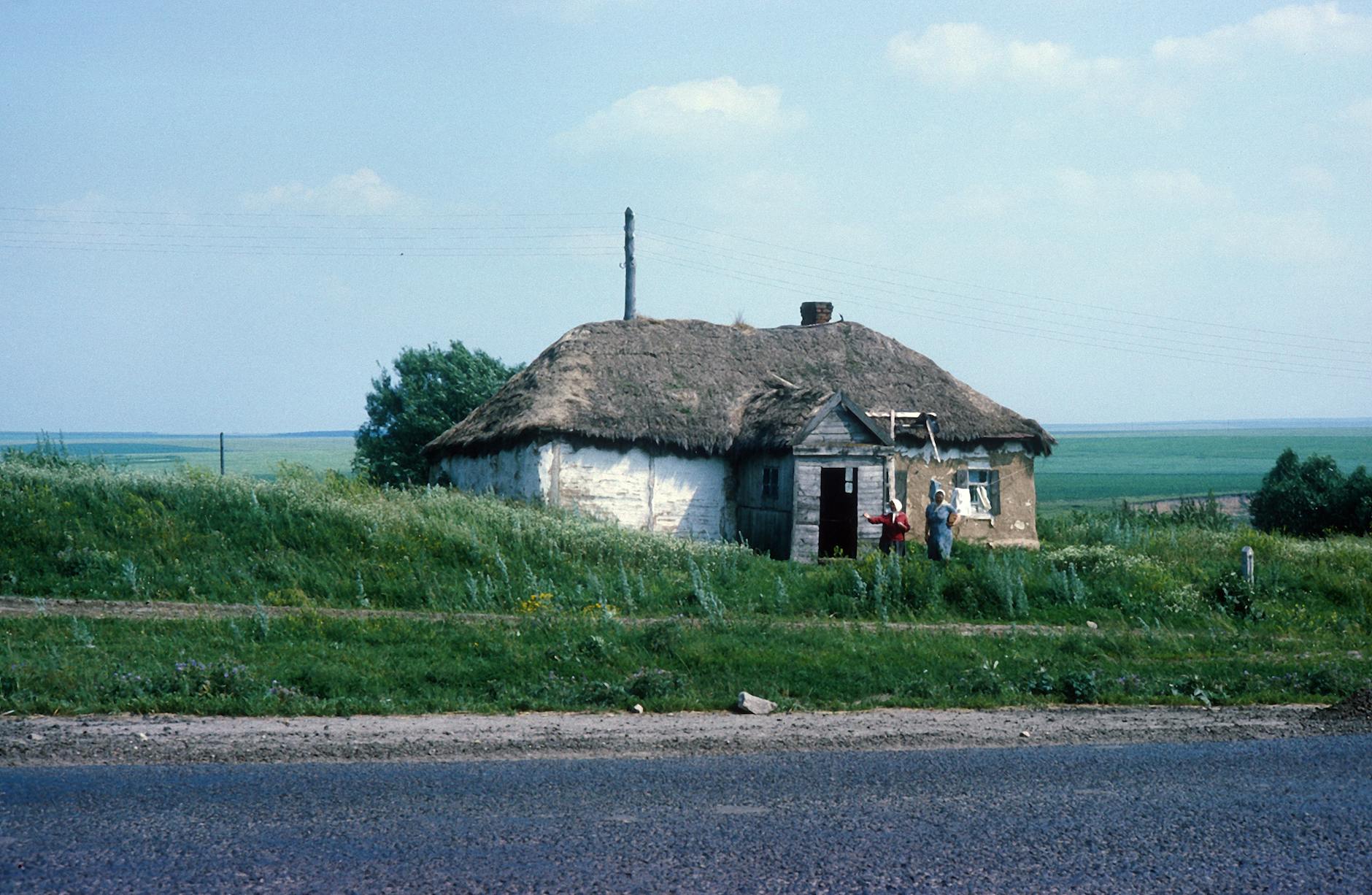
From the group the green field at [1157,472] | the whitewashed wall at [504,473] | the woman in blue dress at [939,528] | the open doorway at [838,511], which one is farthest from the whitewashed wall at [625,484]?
the green field at [1157,472]

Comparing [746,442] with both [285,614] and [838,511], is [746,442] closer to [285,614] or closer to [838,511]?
[838,511]

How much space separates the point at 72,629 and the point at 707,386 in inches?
660

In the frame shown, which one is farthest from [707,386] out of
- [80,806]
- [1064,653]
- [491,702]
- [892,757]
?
[80,806]

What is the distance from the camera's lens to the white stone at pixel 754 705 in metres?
9.81

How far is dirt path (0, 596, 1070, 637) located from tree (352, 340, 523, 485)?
22730 mm

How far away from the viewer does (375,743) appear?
26.7 feet

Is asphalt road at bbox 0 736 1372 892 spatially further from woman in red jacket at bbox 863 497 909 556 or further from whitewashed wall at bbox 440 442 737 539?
whitewashed wall at bbox 440 442 737 539

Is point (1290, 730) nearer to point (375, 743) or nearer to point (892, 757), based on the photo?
point (892, 757)

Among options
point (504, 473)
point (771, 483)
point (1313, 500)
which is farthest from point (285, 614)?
point (1313, 500)

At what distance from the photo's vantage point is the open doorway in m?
23.3

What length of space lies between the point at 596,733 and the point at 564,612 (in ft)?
19.7

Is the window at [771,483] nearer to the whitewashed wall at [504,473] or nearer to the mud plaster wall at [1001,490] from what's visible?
the mud plaster wall at [1001,490]

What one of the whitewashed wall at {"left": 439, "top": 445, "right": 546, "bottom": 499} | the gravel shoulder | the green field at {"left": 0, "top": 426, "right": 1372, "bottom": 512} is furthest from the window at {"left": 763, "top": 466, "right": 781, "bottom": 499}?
the green field at {"left": 0, "top": 426, "right": 1372, "bottom": 512}

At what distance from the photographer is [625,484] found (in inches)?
978
